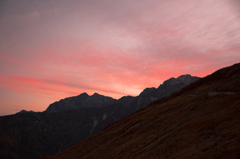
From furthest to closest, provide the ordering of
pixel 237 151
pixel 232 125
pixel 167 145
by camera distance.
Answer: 1. pixel 167 145
2. pixel 232 125
3. pixel 237 151

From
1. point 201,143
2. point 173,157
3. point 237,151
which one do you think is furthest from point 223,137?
point 173,157

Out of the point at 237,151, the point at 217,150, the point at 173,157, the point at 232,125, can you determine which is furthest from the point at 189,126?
the point at 237,151

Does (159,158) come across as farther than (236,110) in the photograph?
No

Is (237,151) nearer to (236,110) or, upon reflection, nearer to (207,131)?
(207,131)

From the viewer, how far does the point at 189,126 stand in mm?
27031

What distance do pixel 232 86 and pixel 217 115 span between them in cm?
1890

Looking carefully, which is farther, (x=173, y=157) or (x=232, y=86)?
(x=232, y=86)

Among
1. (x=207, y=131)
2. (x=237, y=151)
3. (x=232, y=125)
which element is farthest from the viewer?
(x=207, y=131)

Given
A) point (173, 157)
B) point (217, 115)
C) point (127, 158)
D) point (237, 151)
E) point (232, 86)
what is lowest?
point (127, 158)

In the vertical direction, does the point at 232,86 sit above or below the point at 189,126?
above

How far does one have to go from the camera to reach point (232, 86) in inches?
1582

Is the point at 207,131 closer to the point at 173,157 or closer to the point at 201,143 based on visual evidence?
the point at 201,143

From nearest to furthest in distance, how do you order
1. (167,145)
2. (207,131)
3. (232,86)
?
(207,131)
(167,145)
(232,86)

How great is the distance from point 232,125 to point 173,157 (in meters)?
8.62
